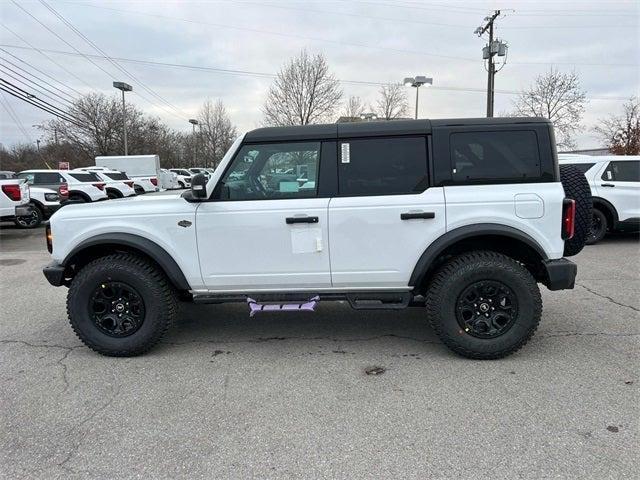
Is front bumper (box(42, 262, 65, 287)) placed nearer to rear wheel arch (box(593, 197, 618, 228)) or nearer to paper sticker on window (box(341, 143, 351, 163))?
paper sticker on window (box(341, 143, 351, 163))

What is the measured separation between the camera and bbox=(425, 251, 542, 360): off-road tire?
11.9 feet

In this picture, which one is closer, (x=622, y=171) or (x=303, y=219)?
(x=303, y=219)

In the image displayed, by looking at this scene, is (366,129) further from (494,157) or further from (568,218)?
(568,218)

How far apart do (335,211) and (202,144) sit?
182ft

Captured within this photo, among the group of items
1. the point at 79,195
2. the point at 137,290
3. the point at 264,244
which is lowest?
the point at 137,290

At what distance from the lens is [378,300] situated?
12.7ft

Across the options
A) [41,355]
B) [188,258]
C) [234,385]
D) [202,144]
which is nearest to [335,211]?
[188,258]

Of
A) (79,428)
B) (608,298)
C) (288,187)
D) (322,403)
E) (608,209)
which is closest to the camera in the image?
(79,428)

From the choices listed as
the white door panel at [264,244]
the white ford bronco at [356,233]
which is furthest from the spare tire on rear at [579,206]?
the white door panel at [264,244]

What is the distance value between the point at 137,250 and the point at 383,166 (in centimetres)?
219

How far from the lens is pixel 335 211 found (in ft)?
12.1

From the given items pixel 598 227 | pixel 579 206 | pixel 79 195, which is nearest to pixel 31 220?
pixel 79 195

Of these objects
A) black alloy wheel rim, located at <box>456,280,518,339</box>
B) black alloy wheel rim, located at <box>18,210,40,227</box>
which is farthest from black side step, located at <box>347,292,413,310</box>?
black alloy wheel rim, located at <box>18,210,40,227</box>

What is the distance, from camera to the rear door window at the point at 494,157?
364 centimetres
